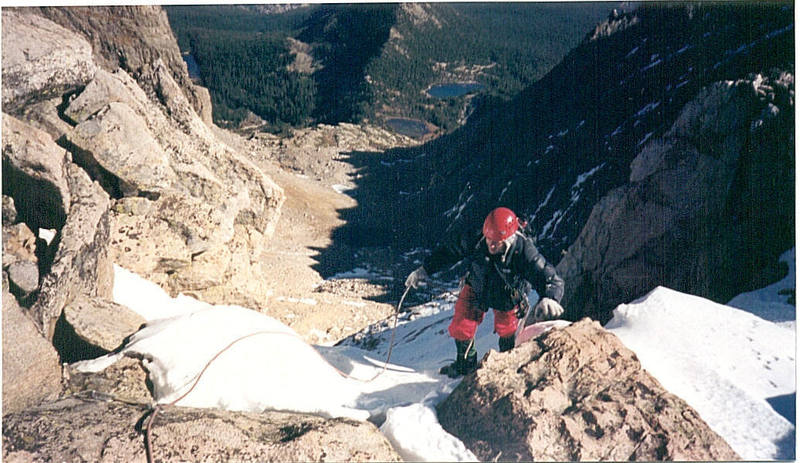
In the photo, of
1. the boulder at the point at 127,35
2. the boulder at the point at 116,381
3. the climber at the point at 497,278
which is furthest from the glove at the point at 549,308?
the boulder at the point at 127,35

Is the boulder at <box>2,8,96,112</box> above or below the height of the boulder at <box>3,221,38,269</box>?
above

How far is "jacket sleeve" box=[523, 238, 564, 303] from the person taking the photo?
394 cm

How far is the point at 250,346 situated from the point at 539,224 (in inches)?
439

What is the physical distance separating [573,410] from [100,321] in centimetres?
520

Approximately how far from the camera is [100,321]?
16.9ft

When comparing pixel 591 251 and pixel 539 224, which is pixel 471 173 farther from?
pixel 591 251

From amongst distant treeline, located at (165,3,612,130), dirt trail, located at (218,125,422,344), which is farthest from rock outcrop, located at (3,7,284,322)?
dirt trail, located at (218,125,422,344)

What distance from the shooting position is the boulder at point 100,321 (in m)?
4.85

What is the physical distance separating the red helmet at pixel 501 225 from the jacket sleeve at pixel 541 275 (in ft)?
1.01

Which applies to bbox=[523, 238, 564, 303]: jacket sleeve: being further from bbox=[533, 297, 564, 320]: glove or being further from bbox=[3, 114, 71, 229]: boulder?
bbox=[3, 114, 71, 229]: boulder

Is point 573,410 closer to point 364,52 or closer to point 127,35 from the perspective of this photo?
point 127,35

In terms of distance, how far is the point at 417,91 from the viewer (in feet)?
143

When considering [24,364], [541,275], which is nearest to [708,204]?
[541,275]

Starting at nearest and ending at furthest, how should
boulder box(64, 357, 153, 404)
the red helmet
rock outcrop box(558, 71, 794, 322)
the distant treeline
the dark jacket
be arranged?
the red helmet < the dark jacket < boulder box(64, 357, 153, 404) < rock outcrop box(558, 71, 794, 322) < the distant treeline
